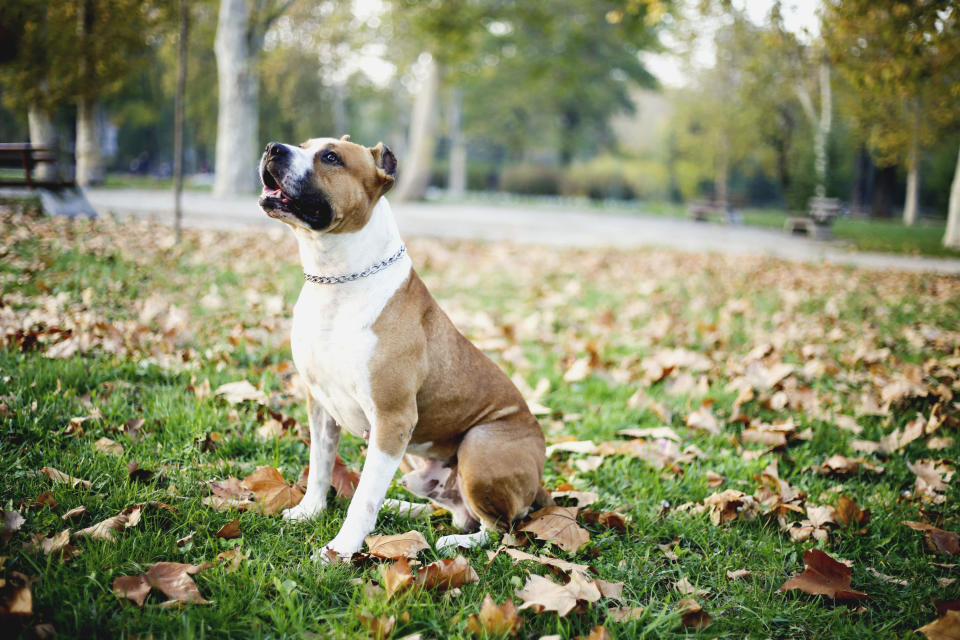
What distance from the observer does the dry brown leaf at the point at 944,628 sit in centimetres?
214

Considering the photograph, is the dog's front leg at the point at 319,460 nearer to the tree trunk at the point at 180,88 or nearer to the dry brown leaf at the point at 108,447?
the dry brown leaf at the point at 108,447

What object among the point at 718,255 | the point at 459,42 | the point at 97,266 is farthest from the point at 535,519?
the point at 459,42

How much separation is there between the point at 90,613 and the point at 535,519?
167 cm

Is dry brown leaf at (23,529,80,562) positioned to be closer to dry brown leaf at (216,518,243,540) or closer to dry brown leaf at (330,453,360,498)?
dry brown leaf at (216,518,243,540)

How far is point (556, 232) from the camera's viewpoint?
48.7ft

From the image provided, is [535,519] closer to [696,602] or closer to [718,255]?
[696,602]

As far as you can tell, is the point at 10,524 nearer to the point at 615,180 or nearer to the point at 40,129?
the point at 40,129

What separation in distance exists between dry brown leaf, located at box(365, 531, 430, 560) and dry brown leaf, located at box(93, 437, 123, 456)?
4.21 feet

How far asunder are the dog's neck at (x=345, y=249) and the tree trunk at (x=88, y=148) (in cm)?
2108

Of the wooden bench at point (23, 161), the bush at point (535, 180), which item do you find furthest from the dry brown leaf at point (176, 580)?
the bush at point (535, 180)

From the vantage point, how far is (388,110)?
1758 inches

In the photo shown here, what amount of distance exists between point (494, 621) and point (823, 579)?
54.7 inches

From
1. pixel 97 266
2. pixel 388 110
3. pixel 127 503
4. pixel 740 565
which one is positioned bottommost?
pixel 740 565

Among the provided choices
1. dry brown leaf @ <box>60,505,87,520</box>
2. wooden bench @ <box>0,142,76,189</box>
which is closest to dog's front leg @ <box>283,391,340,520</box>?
dry brown leaf @ <box>60,505,87,520</box>
